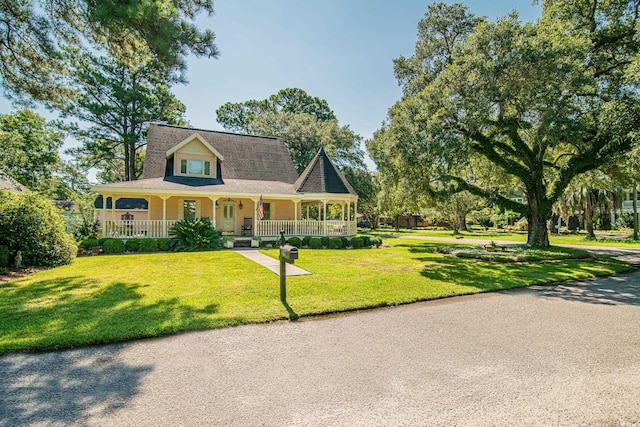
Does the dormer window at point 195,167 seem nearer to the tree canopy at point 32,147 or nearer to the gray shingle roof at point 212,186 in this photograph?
the gray shingle roof at point 212,186

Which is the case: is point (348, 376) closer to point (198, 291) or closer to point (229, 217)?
point (198, 291)

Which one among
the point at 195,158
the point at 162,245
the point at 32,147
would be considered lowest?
the point at 162,245

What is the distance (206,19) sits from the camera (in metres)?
9.19

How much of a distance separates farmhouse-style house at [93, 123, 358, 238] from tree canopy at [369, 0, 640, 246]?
4.71 metres

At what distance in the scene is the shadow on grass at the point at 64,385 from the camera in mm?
2719

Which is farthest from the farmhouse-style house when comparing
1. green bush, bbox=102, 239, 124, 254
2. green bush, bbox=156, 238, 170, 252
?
green bush, bbox=102, 239, 124, 254

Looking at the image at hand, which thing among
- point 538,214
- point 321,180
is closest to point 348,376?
point 321,180

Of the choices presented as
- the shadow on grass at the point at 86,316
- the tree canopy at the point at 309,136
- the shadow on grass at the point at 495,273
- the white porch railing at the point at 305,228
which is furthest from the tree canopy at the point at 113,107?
the shadow on grass at the point at 495,273

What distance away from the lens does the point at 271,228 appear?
19000mm

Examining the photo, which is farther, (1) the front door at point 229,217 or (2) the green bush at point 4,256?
(1) the front door at point 229,217

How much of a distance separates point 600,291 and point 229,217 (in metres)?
17.7

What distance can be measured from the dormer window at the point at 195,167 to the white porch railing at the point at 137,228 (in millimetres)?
3669

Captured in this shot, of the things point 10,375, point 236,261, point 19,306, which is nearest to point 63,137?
point 236,261

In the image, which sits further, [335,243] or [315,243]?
[315,243]
